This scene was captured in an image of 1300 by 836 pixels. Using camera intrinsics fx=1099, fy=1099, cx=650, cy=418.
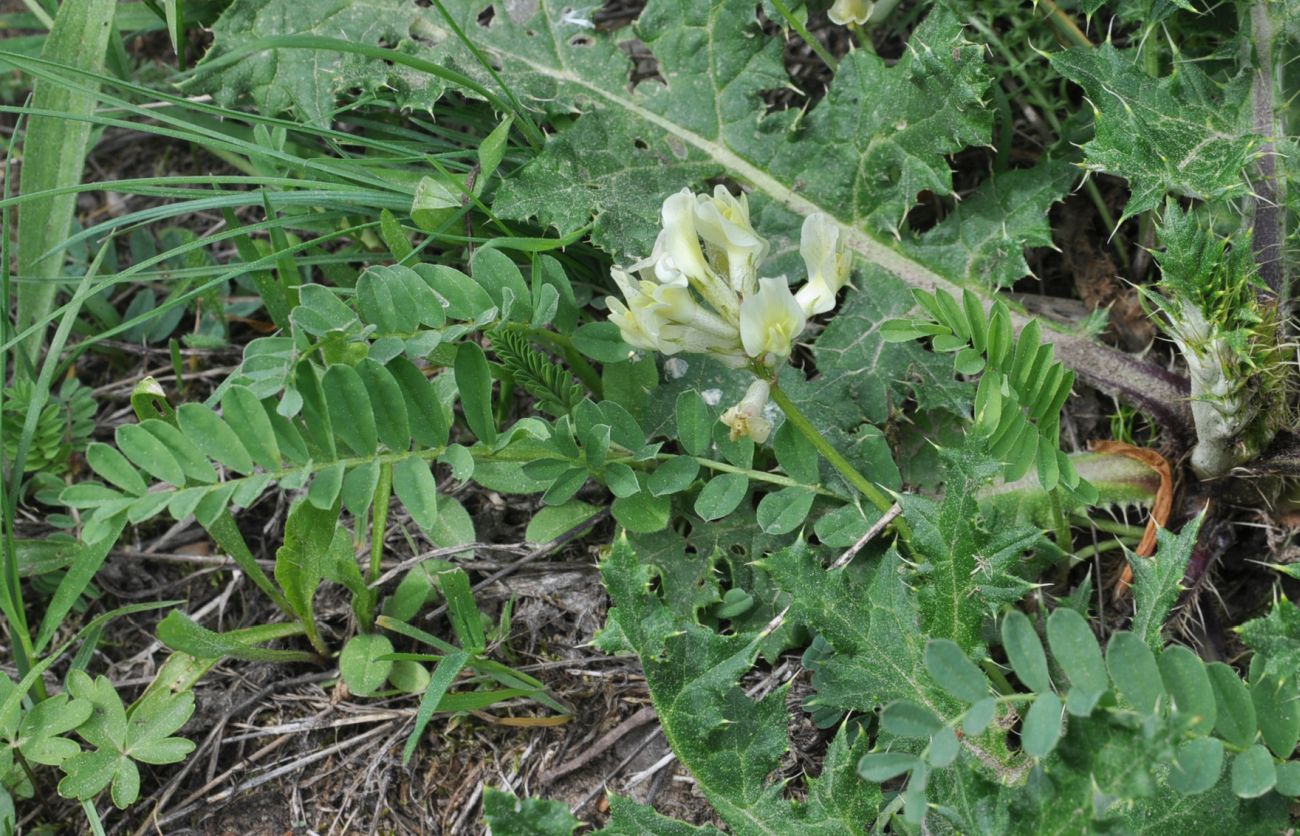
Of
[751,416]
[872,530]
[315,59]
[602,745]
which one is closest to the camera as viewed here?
[751,416]

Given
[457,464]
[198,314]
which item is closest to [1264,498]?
[457,464]

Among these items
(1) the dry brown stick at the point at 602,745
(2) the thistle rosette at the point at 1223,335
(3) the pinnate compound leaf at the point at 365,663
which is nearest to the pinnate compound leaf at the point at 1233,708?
(2) the thistle rosette at the point at 1223,335

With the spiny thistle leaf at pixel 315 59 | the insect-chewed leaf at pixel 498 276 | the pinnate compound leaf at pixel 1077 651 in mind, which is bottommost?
the pinnate compound leaf at pixel 1077 651

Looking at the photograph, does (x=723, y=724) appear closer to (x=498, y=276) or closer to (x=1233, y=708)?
(x=1233, y=708)

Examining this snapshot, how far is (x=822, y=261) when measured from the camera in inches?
83.0

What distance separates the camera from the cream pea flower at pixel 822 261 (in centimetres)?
208

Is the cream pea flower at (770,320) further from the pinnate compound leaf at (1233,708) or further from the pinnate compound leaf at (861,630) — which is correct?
the pinnate compound leaf at (1233,708)

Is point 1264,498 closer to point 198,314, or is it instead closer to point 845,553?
point 845,553

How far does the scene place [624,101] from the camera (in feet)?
8.92

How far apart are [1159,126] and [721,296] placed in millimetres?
1033

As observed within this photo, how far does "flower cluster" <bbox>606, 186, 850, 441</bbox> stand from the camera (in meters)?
1.96

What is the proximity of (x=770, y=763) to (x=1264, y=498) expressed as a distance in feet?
3.95

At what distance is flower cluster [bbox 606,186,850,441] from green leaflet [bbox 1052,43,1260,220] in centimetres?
65

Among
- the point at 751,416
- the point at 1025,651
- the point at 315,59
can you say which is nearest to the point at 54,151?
Result: the point at 315,59
